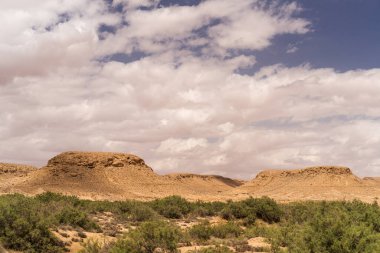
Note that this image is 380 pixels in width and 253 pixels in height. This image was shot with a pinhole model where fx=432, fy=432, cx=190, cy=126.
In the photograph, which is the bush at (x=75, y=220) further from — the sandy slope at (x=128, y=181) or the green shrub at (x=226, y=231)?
the sandy slope at (x=128, y=181)

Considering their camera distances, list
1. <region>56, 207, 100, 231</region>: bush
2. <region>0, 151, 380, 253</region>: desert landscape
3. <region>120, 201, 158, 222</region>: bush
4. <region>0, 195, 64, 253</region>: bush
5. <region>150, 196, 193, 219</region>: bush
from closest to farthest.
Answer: <region>0, 151, 380, 253</region>: desert landscape
<region>0, 195, 64, 253</region>: bush
<region>56, 207, 100, 231</region>: bush
<region>120, 201, 158, 222</region>: bush
<region>150, 196, 193, 219</region>: bush

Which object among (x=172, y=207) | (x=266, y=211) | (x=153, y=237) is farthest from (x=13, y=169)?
(x=153, y=237)

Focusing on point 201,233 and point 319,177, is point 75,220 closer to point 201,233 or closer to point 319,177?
point 201,233

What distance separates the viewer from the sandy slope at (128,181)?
81.2 meters

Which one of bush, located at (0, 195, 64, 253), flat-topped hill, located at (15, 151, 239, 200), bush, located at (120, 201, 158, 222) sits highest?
flat-topped hill, located at (15, 151, 239, 200)

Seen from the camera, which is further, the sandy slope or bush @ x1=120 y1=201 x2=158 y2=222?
the sandy slope

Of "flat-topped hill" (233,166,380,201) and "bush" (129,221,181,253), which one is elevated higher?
"flat-topped hill" (233,166,380,201)

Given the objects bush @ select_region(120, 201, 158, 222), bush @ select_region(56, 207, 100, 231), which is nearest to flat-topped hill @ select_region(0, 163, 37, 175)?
bush @ select_region(120, 201, 158, 222)

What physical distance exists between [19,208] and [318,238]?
1502cm

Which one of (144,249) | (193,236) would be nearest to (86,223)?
(193,236)

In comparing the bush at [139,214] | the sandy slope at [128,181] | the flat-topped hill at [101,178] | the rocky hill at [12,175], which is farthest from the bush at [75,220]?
the rocky hill at [12,175]

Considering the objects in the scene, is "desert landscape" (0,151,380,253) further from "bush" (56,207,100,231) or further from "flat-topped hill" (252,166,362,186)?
"flat-topped hill" (252,166,362,186)

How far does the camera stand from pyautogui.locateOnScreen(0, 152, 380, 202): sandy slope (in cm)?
8125

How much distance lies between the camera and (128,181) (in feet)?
314
